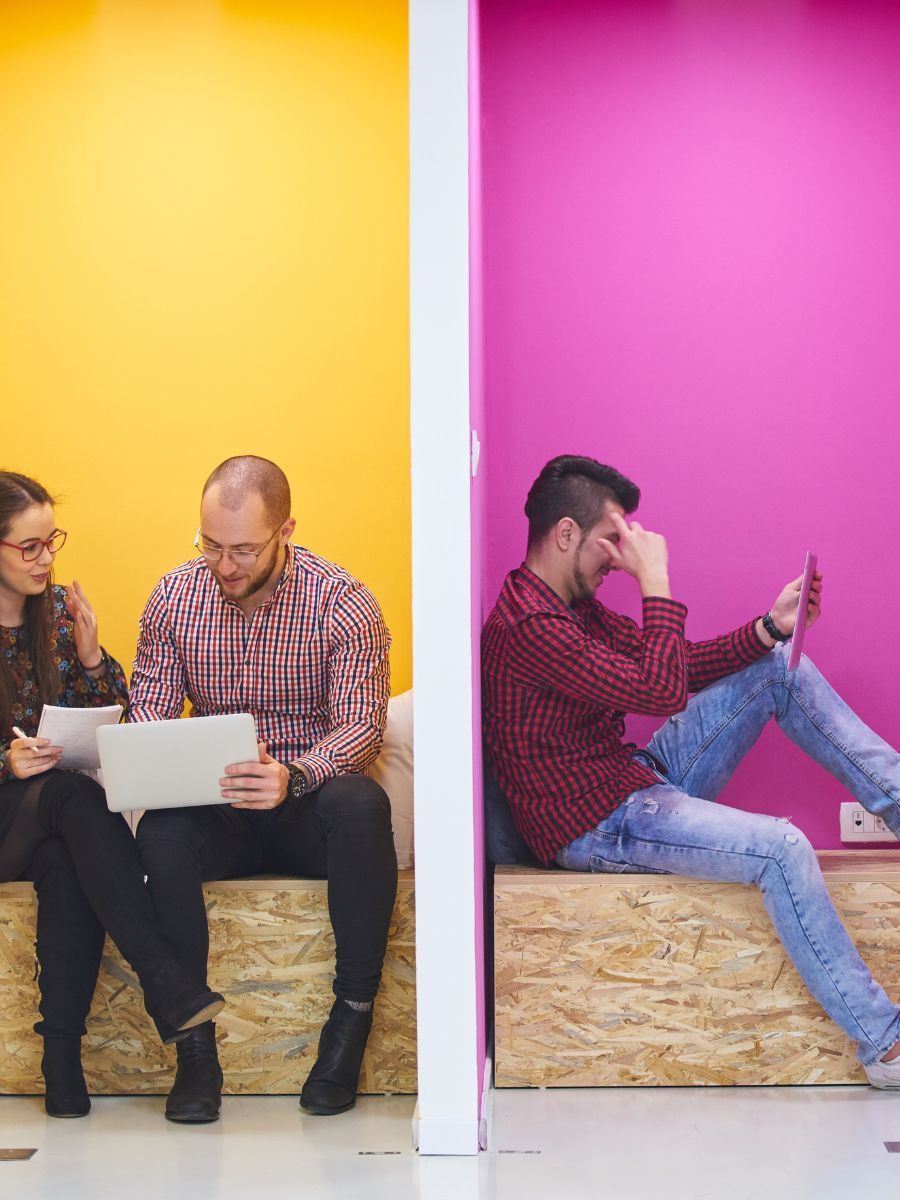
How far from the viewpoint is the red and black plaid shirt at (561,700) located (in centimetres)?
267

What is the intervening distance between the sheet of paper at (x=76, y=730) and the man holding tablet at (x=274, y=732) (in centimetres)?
17

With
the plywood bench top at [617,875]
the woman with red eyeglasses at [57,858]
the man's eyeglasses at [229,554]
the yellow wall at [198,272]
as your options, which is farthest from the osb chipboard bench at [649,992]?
the yellow wall at [198,272]

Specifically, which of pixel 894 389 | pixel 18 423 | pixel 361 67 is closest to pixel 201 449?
pixel 18 423

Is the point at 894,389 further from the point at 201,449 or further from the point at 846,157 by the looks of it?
the point at 201,449

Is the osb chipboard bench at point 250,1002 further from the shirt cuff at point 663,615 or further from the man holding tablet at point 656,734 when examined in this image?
the shirt cuff at point 663,615

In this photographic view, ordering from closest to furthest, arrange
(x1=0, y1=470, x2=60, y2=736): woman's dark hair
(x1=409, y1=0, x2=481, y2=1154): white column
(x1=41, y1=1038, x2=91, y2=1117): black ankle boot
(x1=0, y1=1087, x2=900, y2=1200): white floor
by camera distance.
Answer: (x1=0, y1=1087, x2=900, y2=1200): white floor
(x1=409, y1=0, x2=481, y2=1154): white column
(x1=41, y1=1038, x2=91, y2=1117): black ankle boot
(x1=0, y1=470, x2=60, y2=736): woman's dark hair

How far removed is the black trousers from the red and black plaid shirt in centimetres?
72

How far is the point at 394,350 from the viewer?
3.45 m

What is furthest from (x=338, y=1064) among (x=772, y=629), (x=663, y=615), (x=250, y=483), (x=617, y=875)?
(x=772, y=629)

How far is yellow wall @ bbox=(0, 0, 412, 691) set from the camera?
Answer: 3447 mm

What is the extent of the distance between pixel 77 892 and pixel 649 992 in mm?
1069

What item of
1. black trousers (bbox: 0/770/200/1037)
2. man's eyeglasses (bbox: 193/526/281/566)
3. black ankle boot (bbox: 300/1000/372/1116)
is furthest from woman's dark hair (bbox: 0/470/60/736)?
black ankle boot (bbox: 300/1000/372/1116)

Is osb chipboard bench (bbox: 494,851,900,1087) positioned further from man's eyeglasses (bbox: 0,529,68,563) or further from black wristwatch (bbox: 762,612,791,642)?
man's eyeglasses (bbox: 0,529,68,563)

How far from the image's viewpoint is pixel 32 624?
9.56ft
